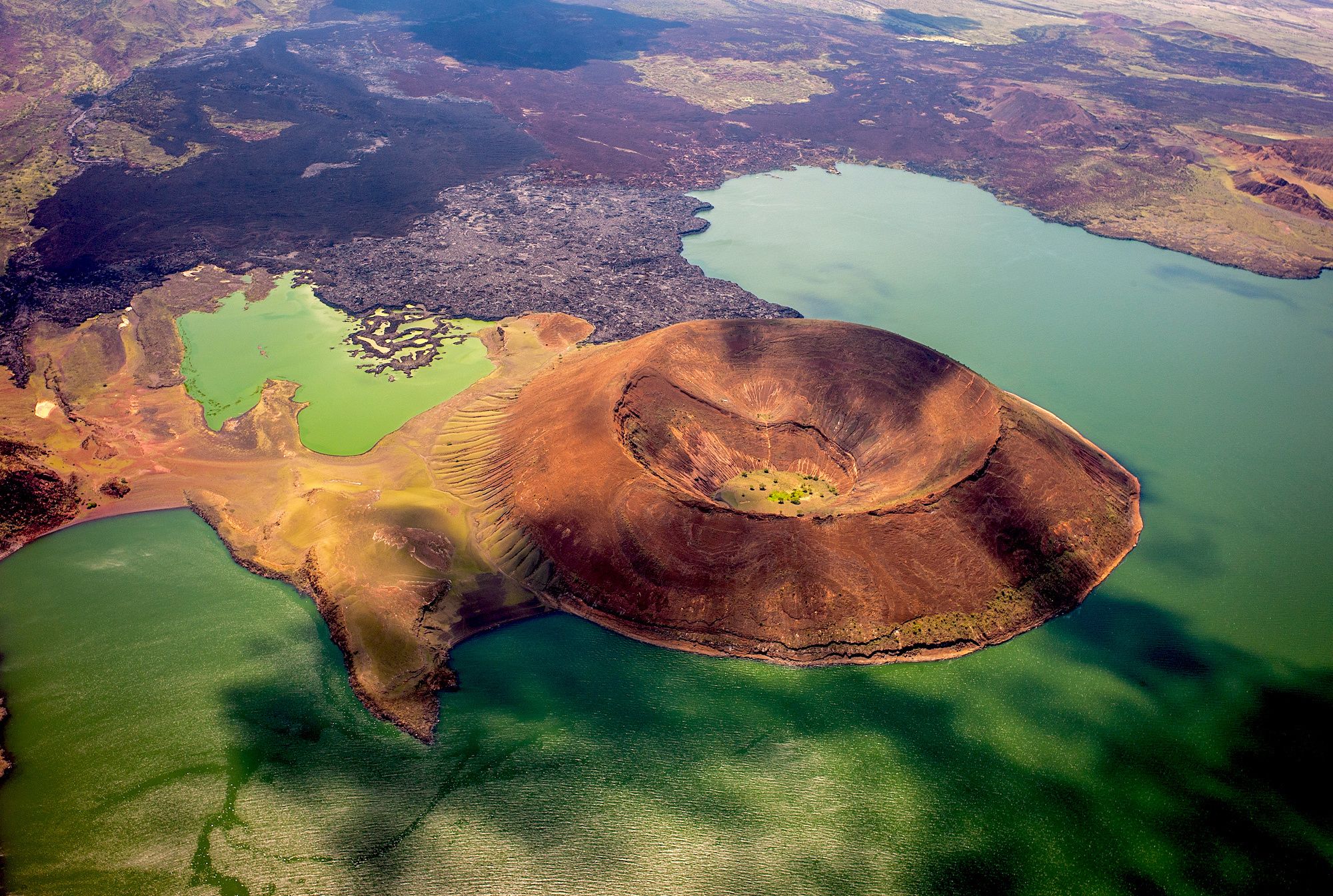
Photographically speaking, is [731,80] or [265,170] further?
[731,80]

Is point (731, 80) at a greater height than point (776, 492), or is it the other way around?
point (731, 80)

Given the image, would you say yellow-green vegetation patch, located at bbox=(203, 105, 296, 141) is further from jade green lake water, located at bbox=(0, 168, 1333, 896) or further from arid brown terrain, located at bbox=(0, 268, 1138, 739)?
jade green lake water, located at bbox=(0, 168, 1333, 896)

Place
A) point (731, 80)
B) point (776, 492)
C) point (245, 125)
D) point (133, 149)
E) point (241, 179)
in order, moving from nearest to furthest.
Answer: point (776, 492) < point (241, 179) < point (133, 149) < point (245, 125) < point (731, 80)

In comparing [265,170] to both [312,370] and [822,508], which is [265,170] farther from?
[822,508]

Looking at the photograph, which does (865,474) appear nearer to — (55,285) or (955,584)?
(955,584)

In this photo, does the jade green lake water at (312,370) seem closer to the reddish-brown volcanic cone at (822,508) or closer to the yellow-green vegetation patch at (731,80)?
the reddish-brown volcanic cone at (822,508)

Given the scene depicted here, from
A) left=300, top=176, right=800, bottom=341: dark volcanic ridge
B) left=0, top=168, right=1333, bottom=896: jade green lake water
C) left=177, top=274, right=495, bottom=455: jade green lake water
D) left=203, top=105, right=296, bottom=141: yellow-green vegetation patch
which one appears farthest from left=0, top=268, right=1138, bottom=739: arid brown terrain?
left=203, top=105, right=296, bottom=141: yellow-green vegetation patch

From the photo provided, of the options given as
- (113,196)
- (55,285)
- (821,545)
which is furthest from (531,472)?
(113,196)

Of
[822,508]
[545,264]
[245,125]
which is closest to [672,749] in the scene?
[822,508]
